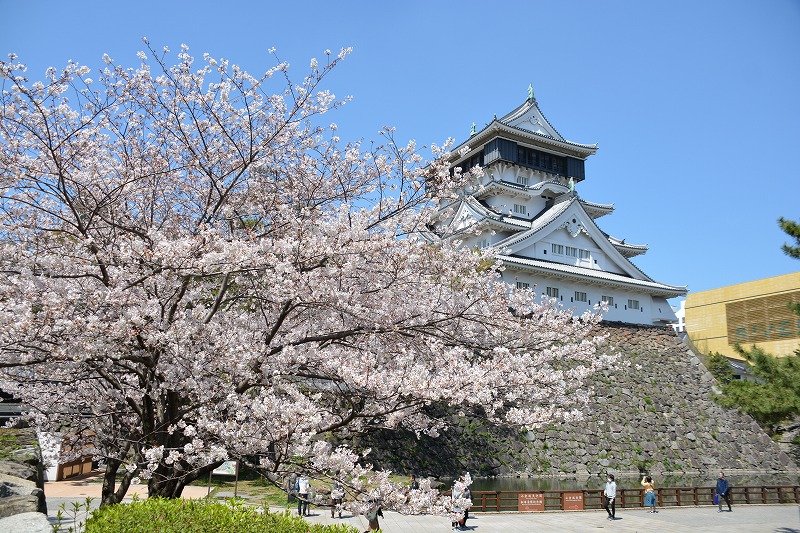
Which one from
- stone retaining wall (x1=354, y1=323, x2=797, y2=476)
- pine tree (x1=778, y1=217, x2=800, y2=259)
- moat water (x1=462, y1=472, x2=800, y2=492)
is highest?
pine tree (x1=778, y1=217, x2=800, y2=259)

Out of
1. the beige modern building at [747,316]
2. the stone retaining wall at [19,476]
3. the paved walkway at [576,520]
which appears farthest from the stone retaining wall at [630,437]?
the beige modern building at [747,316]

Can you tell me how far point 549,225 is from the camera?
29250 mm

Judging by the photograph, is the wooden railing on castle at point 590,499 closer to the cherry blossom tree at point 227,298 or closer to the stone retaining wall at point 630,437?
the stone retaining wall at point 630,437

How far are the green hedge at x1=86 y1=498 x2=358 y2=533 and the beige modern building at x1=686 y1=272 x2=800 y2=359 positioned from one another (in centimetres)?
3946

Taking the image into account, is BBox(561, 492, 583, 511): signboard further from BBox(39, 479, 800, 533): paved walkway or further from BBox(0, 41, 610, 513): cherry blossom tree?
BBox(0, 41, 610, 513): cherry blossom tree

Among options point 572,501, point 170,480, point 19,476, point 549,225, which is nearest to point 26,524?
point 170,480

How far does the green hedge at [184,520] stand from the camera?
16.0 feet

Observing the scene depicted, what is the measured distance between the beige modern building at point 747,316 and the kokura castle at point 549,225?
1218cm

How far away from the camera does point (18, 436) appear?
12414mm

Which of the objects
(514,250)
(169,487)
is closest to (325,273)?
(169,487)

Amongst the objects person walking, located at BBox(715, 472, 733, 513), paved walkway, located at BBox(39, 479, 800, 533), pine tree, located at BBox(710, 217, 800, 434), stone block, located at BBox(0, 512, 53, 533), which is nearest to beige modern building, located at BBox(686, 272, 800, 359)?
person walking, located at BBox(715, 472, 733, 513)

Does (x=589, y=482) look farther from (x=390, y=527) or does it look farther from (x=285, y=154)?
(x=285, y=154)

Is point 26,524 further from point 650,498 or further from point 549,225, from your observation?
point 549,225

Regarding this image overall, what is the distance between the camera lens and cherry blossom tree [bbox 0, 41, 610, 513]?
5250 millimetres
